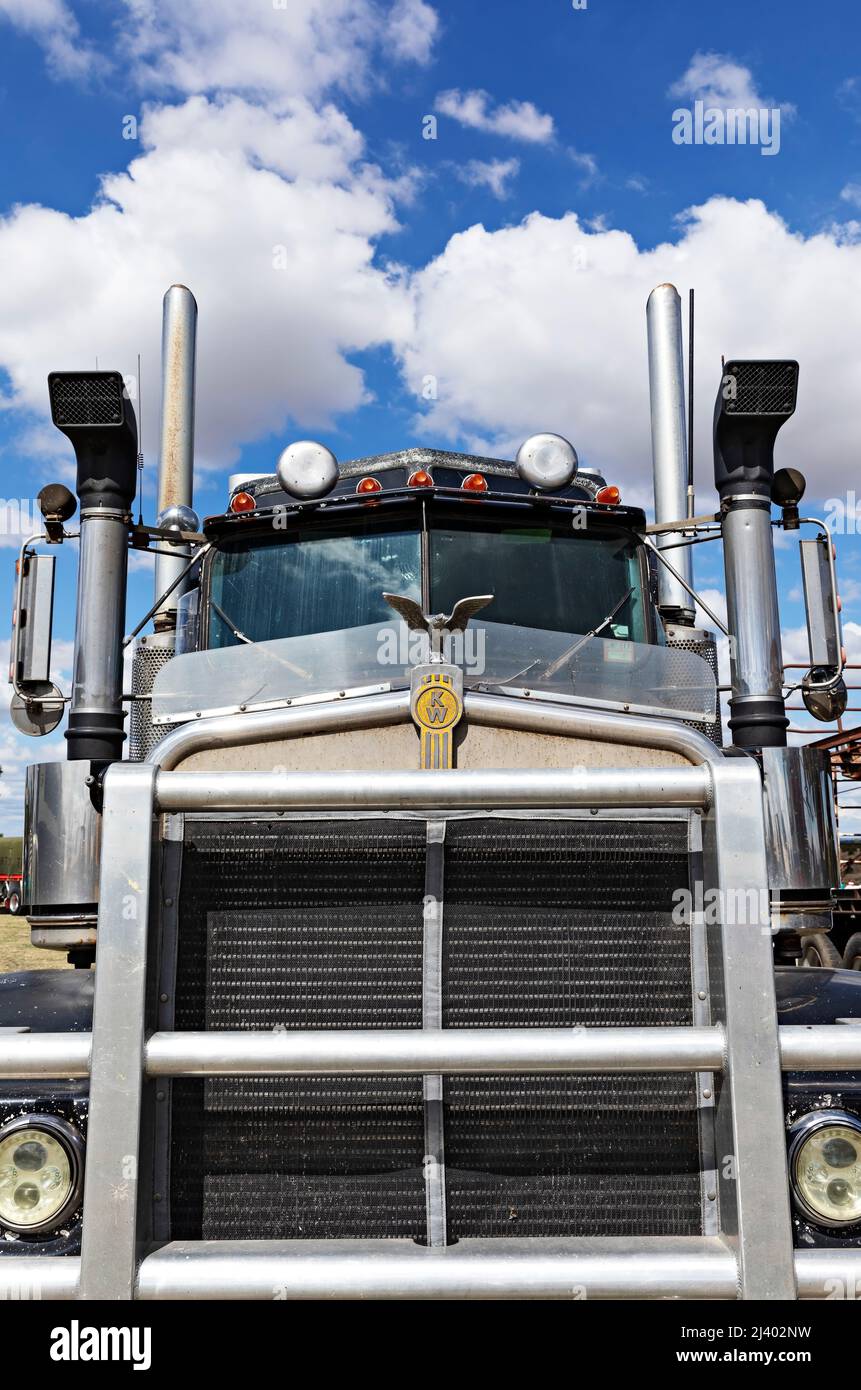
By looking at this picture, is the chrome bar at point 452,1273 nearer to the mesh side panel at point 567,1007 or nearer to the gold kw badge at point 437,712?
the mesh side panel at point 567,1007

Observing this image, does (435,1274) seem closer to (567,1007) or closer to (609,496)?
(567,1007)

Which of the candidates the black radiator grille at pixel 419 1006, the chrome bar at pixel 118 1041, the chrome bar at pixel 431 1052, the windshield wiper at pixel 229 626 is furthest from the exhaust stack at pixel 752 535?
the chrome bar at pixel 118 1041

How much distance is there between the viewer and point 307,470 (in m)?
4.78

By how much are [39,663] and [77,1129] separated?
2.24m

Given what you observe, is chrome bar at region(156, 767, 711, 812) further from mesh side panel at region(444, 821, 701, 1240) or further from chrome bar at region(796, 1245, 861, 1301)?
chrome bar at region(796, 1245, 861, 1301)

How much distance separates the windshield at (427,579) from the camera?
4.57m

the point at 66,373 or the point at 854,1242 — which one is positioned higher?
the point at 66,373

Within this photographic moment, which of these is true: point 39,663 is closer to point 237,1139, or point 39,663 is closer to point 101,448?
point 101,448

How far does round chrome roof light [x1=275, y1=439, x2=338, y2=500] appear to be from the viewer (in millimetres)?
4777
